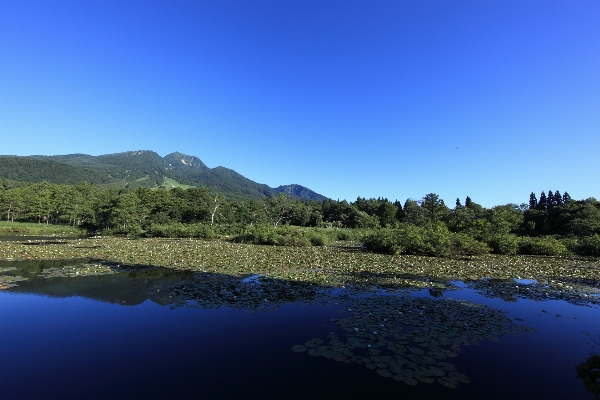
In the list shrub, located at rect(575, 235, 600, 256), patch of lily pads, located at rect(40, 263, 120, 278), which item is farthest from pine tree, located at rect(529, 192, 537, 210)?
patch of lily pads, located at rect(40, 263, 120, 278)

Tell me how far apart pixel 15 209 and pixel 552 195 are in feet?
358

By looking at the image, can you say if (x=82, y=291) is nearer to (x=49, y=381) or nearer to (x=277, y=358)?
(x=49, y=381)

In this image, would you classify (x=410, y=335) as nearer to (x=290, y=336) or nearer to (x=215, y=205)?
(x=290, y=336)

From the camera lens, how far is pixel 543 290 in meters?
11.0

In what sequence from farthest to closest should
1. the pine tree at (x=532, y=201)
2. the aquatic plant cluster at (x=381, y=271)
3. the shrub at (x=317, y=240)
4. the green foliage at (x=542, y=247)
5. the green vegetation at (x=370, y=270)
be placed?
the pine tree at (x=532, y=201)
the shrub at (x=317, y=240)
the green foliage at (x=542, y=247)
the green vegetation at (x=370, y=270)
the aquatic plant cluster at (x=381, y=271)

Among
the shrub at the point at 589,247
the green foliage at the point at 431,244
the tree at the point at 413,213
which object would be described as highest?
the tree at the point at 413,213

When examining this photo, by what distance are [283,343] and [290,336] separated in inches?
15.1

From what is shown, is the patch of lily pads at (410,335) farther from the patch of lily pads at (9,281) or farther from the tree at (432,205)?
the tree at (432,205)

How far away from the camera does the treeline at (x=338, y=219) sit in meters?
23.7

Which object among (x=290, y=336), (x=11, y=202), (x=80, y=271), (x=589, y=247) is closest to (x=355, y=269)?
(x=290, y=336)

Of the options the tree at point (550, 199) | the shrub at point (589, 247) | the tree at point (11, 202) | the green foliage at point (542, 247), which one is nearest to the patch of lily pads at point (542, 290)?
the green foliage at point (542, 247)

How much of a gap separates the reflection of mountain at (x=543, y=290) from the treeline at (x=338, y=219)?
8.81m

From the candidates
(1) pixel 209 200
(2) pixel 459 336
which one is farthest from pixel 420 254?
(1) pixel 209 200

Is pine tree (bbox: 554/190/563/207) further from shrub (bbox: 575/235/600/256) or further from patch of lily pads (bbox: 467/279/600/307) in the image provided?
patch of lily pads (bbox: 467/279/600/307)
